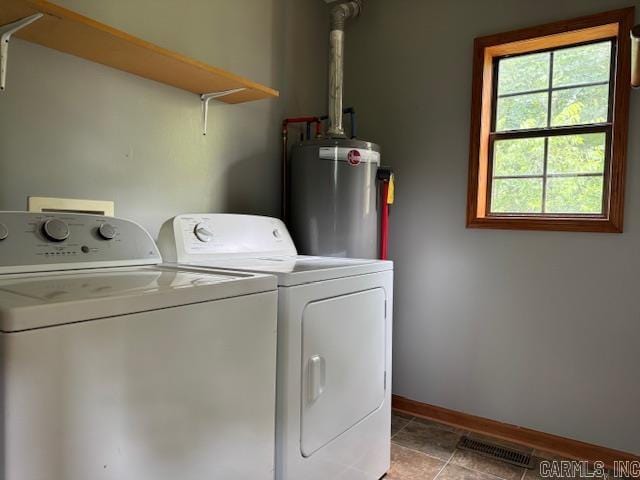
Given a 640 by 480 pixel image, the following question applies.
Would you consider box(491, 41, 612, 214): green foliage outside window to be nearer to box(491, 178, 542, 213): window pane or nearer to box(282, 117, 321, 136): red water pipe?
box(491, 178, 542, 213): window pane

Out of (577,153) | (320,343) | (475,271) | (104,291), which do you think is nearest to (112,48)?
(104,291)

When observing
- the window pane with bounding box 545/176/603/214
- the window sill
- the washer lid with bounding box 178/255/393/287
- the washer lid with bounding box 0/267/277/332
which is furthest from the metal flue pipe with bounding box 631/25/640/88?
the washer lid with bounding box 0/267/277/332

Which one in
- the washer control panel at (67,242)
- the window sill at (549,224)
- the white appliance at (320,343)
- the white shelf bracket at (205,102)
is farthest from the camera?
the window sill at (549,224)

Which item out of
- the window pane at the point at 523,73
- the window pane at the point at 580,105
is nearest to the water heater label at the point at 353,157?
the window pane at the point at 523,73

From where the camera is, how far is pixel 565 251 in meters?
2.15

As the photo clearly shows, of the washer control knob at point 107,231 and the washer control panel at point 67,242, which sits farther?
the washer control knob at point 107,231

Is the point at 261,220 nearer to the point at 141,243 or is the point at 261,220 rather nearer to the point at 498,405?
the point at 141,243

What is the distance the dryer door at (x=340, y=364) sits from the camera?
1.38 meters

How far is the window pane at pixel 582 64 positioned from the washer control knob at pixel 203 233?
1.89 meters

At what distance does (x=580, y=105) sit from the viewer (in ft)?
7.26

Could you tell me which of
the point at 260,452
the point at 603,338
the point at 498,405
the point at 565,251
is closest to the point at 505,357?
the point at 498,405

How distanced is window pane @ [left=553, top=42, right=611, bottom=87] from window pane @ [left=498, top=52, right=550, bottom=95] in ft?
0.17

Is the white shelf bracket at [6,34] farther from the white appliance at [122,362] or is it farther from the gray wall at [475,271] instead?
the gray wall at [475,271]

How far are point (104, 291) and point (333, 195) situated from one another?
1.36 metres
